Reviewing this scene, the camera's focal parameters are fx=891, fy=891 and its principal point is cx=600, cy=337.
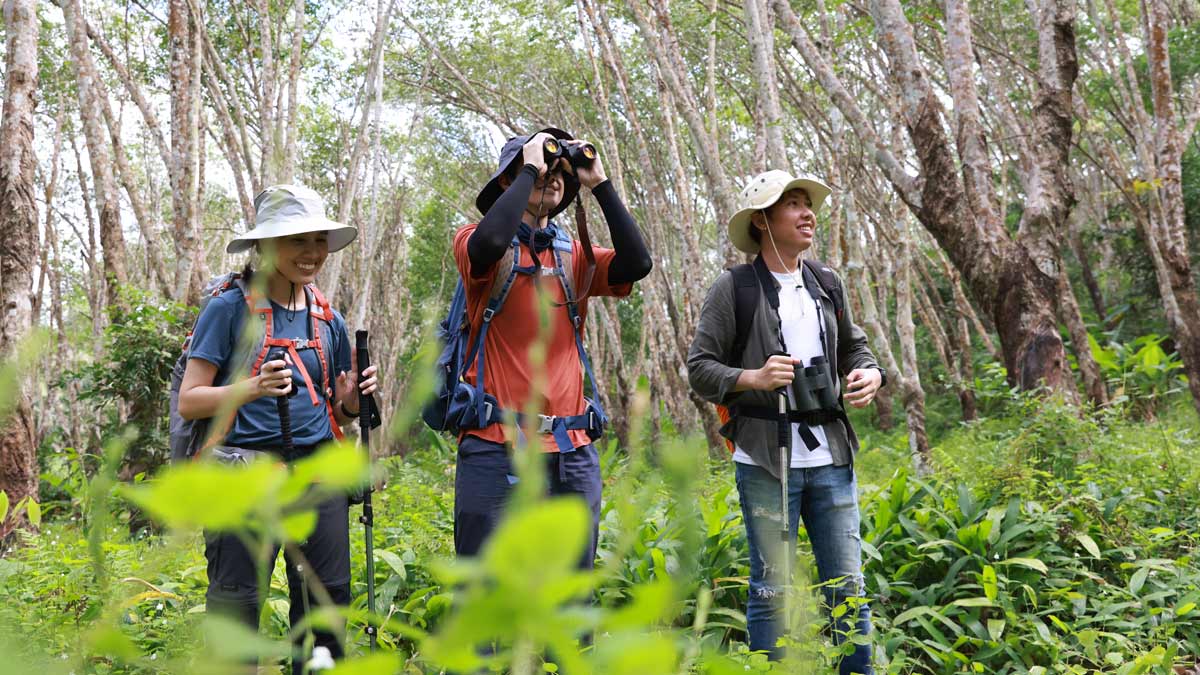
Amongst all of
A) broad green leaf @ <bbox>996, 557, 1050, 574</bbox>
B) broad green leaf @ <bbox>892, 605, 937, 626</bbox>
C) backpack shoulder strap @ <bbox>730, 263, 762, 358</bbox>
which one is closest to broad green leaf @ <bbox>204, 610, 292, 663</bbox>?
backpack shoulder strap @ <bbox>730, 263, 762, 358</bbox>

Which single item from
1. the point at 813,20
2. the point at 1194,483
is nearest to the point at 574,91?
the point at 813,20

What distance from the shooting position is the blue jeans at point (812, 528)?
3.07 meters

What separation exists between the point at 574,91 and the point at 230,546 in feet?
58.6

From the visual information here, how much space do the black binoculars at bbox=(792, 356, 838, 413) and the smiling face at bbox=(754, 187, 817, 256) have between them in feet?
1.71

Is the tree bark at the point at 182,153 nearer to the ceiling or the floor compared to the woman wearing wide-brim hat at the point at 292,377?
nearer to the ceiling

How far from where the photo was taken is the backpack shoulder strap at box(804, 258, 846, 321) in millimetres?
3438

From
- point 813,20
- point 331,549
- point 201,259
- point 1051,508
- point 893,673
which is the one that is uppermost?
point 813,20

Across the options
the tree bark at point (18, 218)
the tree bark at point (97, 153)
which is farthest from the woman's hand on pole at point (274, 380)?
the tree bark at point (97, 153)

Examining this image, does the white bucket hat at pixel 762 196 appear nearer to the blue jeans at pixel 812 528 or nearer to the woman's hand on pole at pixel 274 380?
the blue jeans at pixel 812 528

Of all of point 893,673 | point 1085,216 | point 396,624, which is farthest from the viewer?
point 1085,216

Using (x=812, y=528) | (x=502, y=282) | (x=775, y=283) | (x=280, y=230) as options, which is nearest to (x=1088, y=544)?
(x=812, y=528)

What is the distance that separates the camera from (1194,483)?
490 cm

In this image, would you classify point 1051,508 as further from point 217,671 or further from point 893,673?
point 217,671

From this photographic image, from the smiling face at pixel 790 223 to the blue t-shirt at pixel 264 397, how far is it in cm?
175
